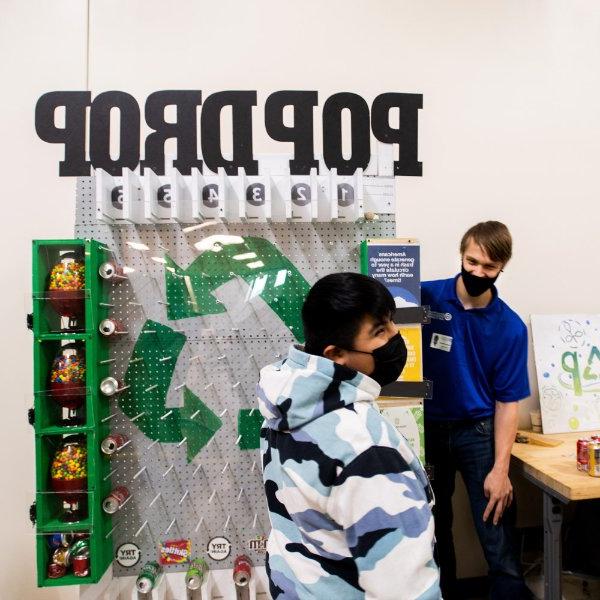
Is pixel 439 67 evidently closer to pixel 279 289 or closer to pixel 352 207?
pixel 352 207

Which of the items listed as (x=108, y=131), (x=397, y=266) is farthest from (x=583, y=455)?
(x=108, y=131)

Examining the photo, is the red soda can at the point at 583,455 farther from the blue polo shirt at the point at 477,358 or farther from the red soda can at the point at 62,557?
the red soda can at the point at 62,557

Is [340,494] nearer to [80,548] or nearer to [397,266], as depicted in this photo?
[397,266]

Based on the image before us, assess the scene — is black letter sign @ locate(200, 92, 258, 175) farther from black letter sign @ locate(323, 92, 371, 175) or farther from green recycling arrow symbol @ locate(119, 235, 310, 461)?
green recycling arrow symbol @ locate(119, 235, 310, 461)

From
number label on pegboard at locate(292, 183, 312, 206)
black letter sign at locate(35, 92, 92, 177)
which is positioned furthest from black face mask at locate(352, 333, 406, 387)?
black letter sign at locate(35, 92, 92, 177)

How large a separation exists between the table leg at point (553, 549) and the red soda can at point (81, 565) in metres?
1.77

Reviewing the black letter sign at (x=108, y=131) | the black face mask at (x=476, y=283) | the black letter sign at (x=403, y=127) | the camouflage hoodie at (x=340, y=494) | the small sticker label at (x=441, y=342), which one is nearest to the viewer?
the camouflage hoodie at (x=340, y=494)

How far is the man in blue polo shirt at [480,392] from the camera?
5.90 feet

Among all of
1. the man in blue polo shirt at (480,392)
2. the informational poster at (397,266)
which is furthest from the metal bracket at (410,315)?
the man in blue polo shirt at (480,392)

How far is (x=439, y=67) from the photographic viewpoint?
2.39 m

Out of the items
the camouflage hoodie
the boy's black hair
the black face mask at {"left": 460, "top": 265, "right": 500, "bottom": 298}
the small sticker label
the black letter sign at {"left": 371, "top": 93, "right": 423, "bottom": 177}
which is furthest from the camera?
the black letter sign at {"left": 371, "top": 93, "right": 423, "bottom": 177}

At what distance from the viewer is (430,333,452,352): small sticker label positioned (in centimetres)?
190

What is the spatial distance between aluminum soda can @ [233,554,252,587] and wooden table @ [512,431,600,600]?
3.88 feet

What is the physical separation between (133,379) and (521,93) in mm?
2519
